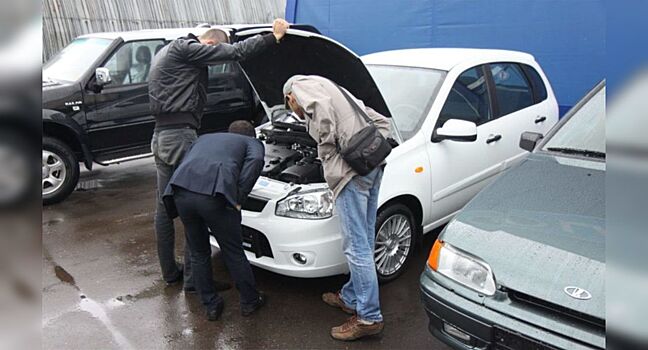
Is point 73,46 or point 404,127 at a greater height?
point 73,46

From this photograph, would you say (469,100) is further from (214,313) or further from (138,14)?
(138,14)

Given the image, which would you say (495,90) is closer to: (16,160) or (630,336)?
(630,336)

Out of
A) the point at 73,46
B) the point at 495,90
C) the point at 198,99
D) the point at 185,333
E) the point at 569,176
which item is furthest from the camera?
the point at 73,46

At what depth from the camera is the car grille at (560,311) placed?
2.03 m

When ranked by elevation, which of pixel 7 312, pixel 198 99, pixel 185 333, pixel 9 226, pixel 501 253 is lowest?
pixel 185 333

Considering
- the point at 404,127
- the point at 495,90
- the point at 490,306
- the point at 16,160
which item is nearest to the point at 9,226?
the point at 16,160

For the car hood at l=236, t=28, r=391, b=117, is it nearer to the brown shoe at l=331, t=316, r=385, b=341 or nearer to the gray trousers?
the gray trousers

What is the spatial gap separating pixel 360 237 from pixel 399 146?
0.91 m

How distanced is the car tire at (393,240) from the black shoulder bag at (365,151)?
74cm

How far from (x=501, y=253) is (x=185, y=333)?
2.10 meters

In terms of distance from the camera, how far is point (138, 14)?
446 inches

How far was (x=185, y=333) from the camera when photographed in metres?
3.29

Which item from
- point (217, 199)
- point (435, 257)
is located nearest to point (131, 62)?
point (217, 199)

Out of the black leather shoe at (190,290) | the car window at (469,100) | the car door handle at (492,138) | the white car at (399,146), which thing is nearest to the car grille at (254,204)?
the white car at (399,146)
